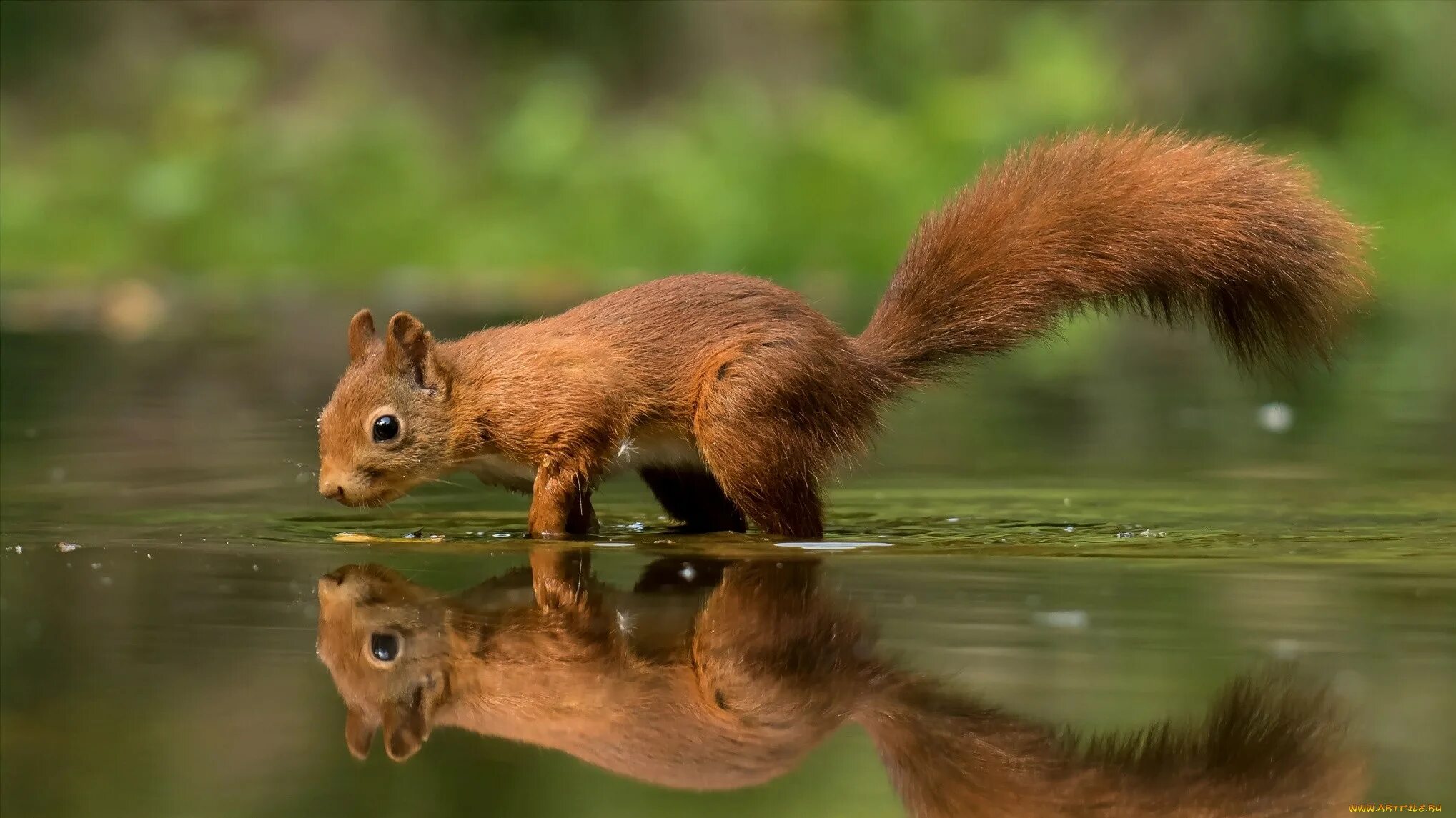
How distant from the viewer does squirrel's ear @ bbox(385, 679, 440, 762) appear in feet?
10.6

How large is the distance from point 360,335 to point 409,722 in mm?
2854

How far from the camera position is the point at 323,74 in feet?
63.6

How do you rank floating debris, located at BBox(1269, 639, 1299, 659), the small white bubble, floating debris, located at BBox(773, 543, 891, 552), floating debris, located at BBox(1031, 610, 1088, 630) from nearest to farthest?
floating debris, located at BBox(1269, 639, 1299, 659), floating debris, located at BBox(1031, 610, 1088, 630), floating debris, located at BBox(773, 543, 891, 552), the small white bubble

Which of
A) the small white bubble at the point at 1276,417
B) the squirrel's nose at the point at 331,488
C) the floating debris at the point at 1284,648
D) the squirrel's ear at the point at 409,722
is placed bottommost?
the small white bubble at the point at 1276,417

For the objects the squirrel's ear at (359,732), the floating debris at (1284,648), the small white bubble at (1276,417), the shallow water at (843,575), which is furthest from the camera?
the small white bubble at (1276,417)

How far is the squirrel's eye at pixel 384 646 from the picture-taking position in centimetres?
393

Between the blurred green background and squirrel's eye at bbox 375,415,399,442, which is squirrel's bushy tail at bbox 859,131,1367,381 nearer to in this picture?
squirrel's eye at bbox 375,415,399,442

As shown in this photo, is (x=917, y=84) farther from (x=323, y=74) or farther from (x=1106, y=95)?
(x=323, y=74)

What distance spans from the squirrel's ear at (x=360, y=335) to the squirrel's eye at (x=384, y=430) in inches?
10.9

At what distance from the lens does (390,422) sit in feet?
19.4

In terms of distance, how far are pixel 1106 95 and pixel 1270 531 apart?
11633 mm

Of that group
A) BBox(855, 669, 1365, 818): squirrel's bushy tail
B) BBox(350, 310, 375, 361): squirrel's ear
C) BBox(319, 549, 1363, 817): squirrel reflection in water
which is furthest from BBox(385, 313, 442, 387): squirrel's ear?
BBox(855, 669, 1365, 818): squirrel's bushy tail

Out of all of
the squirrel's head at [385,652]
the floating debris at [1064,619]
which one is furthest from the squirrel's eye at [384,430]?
the floating debris at [1064,619]

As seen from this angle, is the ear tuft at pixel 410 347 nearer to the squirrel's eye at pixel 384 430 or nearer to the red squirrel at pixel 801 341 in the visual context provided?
the red squirrel at pixel 801 341
